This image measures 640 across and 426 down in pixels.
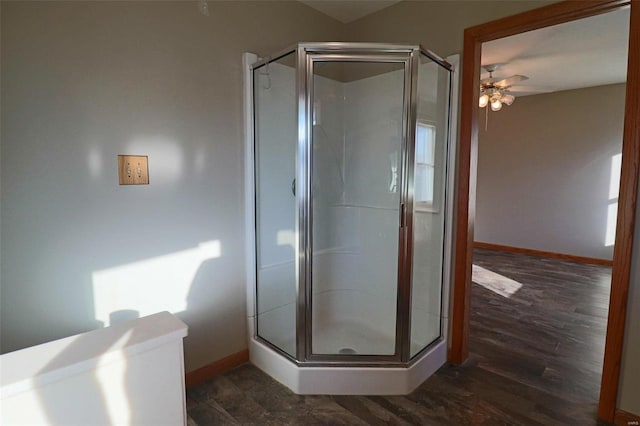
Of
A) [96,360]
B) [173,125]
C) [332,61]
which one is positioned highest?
[332,61]

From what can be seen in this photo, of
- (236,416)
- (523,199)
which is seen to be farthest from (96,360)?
(523,199)

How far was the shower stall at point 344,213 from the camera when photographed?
79.6 inches

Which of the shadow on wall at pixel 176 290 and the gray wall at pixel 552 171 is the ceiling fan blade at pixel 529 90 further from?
the shadow on wall at pixel 176 290

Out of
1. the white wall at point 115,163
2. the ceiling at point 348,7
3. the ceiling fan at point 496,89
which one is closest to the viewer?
the white wall at point 115,163

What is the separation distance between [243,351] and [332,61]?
1979mm

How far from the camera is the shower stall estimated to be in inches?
79.6

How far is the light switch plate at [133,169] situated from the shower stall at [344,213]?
2.12 ft

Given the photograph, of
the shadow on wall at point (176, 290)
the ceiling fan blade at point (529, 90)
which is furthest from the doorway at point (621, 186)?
the ceiling fan blade at point (529, 90)

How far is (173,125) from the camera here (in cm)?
191

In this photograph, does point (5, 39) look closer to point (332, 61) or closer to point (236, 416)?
point (332, 61)

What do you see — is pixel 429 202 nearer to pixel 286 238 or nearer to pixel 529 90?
pixel 286 238

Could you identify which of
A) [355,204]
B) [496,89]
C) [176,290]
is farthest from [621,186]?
[496,89]

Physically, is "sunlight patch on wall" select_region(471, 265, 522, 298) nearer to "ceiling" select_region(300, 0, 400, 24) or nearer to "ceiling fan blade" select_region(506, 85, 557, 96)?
"ceiling fan blade" select_region(506, 85, 557, 96)

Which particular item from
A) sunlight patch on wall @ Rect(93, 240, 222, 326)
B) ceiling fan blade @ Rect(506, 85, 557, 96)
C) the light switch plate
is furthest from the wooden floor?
ceiling fan blade @ Rect(506, 85, 557, 96)
